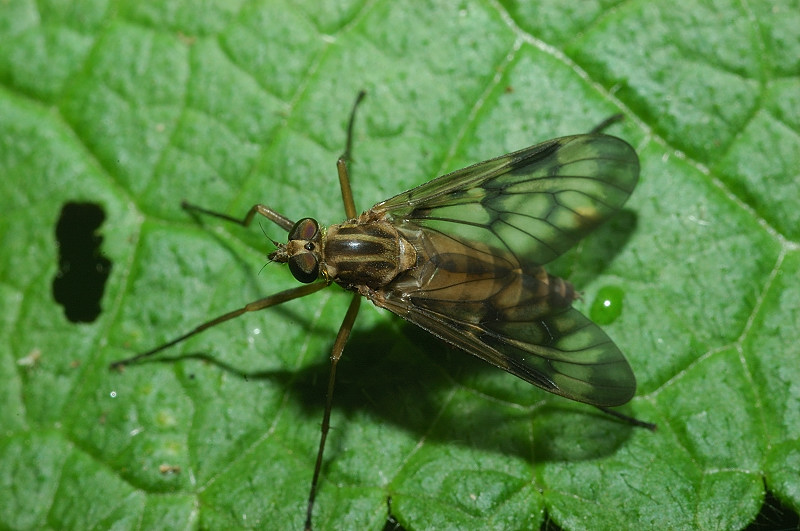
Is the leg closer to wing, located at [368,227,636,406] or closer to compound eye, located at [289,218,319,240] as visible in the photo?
compound eye, located at [289,218,319,240]

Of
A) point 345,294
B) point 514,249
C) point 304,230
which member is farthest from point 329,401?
point 514,249

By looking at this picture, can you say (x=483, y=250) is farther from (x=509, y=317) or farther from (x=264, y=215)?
(x=264, y=215)

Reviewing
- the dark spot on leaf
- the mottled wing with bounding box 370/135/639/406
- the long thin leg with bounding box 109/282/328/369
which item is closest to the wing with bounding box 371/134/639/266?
the mottled wing with bounding box 370/135/639/406

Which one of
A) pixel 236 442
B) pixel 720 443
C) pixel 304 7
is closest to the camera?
pixel 720 443

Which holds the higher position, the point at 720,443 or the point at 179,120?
the point at 179,120

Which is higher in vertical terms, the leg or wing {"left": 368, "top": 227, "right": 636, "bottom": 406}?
the leg

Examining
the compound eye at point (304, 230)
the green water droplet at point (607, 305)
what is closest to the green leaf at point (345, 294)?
the green water droplet at point (607, 305)

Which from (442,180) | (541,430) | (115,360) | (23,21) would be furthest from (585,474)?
(23,21)

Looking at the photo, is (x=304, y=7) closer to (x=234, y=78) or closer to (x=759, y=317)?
(x=234, y=78)
